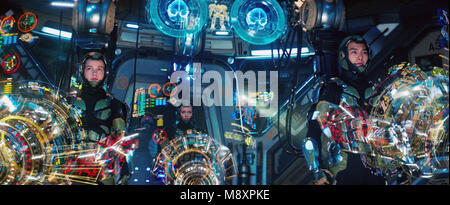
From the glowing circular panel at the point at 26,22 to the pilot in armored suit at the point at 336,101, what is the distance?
2793mm

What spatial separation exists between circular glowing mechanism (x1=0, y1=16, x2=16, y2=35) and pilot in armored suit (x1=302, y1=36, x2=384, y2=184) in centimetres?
290

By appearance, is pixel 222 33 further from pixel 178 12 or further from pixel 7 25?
pixel 7 25

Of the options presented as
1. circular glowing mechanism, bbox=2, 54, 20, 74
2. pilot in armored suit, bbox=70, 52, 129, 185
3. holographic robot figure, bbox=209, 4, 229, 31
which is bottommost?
pilot in armored suit, bbox=70, 52, 129, 185

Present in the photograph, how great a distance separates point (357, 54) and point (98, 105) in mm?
2358

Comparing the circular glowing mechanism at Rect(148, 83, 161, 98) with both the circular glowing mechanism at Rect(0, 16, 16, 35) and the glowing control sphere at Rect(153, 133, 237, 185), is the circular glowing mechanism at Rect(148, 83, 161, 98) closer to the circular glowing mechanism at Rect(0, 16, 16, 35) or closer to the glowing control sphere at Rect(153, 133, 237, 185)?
the glowing control sphere at Rect(153, 133, 237, 185)

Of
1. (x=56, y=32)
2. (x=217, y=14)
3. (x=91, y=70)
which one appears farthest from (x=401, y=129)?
(x=56, y=32)

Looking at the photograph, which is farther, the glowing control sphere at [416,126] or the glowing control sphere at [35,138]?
the glowing control sphere at [416,126]

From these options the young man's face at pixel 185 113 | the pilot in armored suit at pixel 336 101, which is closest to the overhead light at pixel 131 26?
the young man's face at pixel 185 113

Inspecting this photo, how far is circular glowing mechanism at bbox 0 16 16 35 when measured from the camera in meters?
3.20

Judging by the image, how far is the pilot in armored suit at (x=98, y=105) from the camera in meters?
2.80

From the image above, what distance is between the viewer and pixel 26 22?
10.9 ft

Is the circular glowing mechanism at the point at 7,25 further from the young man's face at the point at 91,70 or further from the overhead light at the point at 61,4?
the young man's face at the point at 91,70

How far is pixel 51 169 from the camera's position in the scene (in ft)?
8.47

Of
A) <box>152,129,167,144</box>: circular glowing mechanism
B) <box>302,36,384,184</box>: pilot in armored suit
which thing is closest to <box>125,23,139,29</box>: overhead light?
<box>152,129,167,144</box>: circular glowing mechanism
